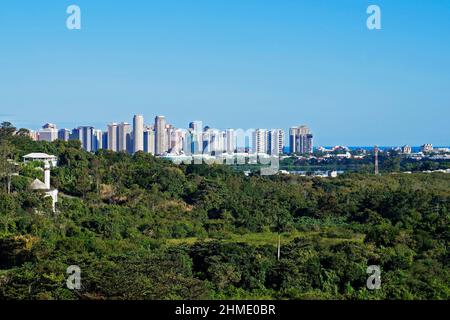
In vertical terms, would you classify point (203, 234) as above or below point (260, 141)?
below

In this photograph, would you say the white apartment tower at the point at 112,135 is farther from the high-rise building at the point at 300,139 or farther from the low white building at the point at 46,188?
the high-rise building at the point at 300,139

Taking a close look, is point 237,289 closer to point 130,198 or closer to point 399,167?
point 130,198

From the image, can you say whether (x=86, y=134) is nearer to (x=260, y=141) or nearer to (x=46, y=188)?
(x=260, y=141)

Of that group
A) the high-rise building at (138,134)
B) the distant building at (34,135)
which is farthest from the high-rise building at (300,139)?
the distant building at (34,135)

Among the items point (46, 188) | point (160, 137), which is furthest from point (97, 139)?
point (46, 188)

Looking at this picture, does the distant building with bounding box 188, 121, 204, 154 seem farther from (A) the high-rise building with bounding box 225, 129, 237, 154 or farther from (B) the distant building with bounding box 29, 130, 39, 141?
(B) the distant building with bounding box 29, 130, 39, 141
